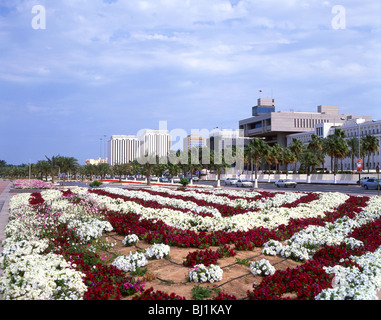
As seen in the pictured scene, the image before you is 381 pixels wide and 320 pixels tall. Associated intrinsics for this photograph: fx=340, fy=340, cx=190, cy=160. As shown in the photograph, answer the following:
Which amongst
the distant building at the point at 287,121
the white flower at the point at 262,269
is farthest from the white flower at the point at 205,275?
the distant building at the point at 287,121

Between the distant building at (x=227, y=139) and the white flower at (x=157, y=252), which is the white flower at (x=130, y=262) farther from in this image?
the distant building at (x=227, y=139)

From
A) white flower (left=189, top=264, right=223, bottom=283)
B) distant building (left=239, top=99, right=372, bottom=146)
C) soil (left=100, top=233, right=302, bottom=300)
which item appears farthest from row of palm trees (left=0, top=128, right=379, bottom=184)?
white flower (left=189, top=264, right=223, bottom=283)

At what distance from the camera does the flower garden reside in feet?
19.9

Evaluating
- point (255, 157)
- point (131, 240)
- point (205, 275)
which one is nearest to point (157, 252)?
point (131, 240)

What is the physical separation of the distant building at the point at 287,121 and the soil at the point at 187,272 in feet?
395

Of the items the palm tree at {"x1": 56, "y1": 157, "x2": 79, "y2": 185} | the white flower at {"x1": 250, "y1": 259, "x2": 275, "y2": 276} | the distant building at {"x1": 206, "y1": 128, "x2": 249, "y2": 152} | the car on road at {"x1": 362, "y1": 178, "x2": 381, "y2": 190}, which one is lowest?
the car on road at {"x1": 362, "y1": 178, "x2": 381, "y2": 190}

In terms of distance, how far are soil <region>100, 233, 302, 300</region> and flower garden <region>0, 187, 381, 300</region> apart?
0.02 metres

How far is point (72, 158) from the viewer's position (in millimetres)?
61250

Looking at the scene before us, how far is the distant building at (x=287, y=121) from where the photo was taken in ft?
413

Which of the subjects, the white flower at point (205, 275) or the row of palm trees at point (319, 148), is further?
the row of palm trees at point (319, 148)

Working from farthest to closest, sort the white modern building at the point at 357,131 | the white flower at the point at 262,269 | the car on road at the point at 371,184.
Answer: the white modern building at the point at 357,131, the car on road at the point at 371,184, the white flower at the point at 262,269

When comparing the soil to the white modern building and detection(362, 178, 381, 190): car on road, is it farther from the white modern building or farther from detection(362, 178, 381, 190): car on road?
the white modern building

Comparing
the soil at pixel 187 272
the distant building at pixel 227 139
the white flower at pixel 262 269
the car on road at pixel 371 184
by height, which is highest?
the distant building at pixel 227 139
